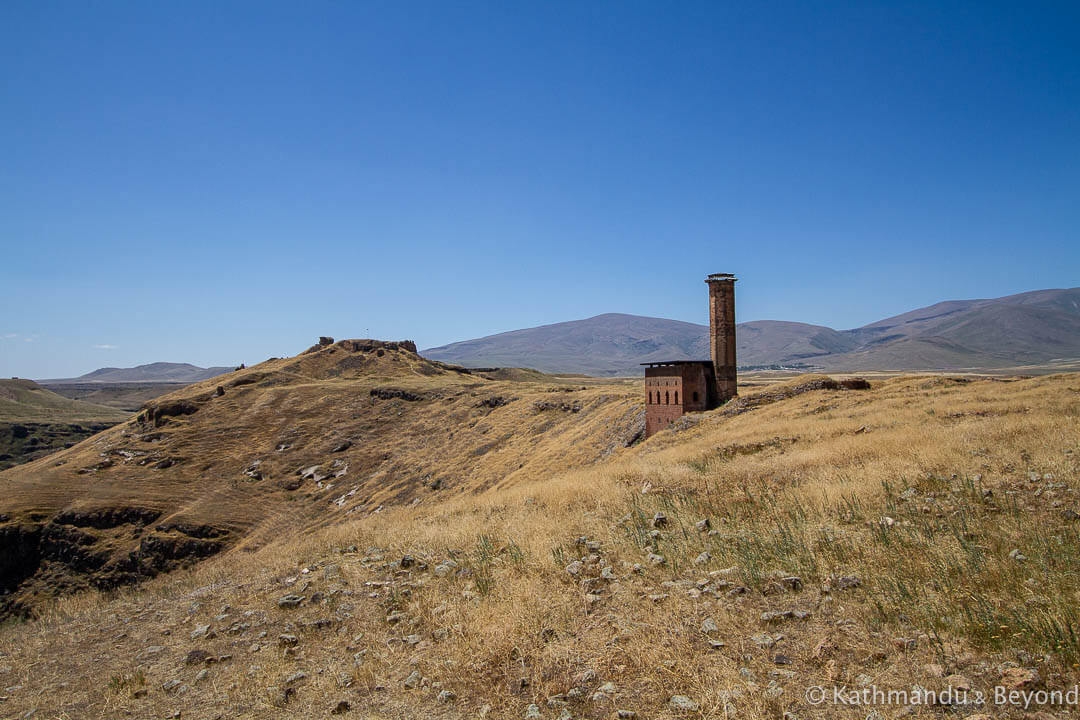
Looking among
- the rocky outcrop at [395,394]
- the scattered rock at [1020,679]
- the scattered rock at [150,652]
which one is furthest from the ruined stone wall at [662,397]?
the rocky outcrop at [395,394]

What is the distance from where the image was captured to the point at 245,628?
26.7 feet

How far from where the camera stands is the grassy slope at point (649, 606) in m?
5.02

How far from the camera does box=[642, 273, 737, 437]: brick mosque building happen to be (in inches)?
1321

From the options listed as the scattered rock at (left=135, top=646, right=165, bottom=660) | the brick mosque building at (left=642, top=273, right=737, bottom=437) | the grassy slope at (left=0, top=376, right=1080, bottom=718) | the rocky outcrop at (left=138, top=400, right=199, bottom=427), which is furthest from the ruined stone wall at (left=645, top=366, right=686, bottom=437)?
the rocky outcrop at (left=138, top=400, right=199, bottom=427)

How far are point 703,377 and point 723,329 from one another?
3.68m

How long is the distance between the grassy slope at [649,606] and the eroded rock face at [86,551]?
97.9 feet

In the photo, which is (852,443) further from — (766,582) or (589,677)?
(589,677)

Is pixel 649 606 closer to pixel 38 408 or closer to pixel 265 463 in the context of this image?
pixel 265 463

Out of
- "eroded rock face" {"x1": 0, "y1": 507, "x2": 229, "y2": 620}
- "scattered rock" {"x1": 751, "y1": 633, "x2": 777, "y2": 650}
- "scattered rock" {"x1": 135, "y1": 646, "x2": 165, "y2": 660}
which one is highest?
"scattered rock" {"x1": 751, "y1": 633, "x2": 777, "y2": 650}

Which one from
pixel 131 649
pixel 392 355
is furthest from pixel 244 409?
pixel 131 649

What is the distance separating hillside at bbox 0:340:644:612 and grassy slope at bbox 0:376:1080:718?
71.7ft

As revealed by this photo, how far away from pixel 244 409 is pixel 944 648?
71.3 m

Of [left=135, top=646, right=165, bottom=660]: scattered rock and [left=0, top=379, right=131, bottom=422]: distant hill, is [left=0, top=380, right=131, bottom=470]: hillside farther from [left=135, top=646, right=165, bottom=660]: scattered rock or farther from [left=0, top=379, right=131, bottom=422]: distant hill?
[left=135, top=646, right=165, bottom=660]: scattered rock

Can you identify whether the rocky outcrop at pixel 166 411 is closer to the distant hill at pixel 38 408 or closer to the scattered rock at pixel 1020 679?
the scattered rock at pixel 1020 679
